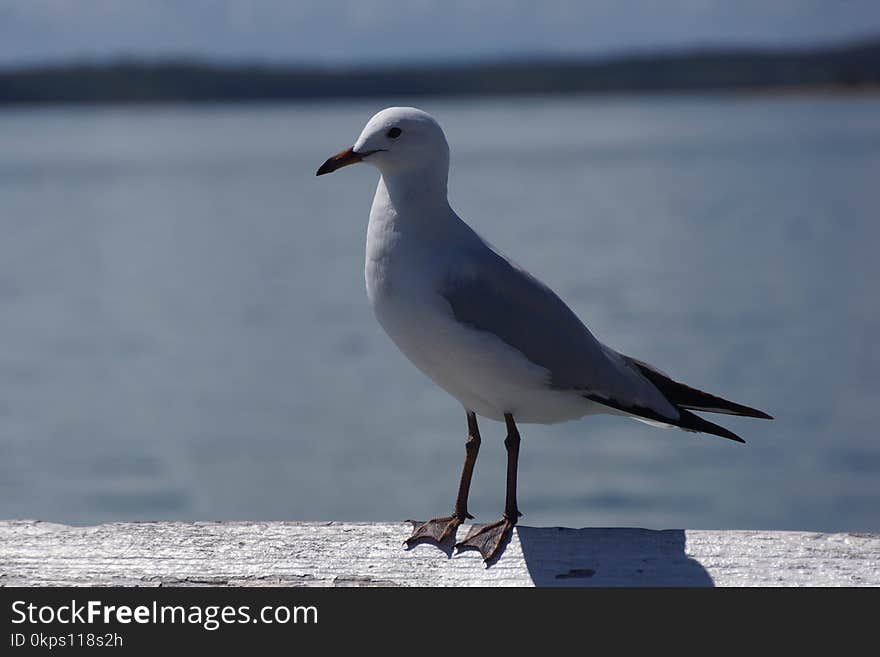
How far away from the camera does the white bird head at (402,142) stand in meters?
3.93

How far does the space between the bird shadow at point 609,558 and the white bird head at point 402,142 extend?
120 cm

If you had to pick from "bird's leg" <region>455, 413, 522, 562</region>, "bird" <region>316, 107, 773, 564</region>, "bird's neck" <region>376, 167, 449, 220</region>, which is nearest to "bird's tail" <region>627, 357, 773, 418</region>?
"bird" <region>316, 107, 773, 564</region>

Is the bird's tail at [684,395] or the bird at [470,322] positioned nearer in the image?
the bird at [470,322]

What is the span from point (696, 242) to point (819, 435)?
17.1 metres

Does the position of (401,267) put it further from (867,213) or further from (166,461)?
(867,213)

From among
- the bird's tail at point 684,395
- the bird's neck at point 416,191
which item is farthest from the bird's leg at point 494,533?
the bird's neck at point 416,191

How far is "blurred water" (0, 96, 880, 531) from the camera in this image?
1179 cm

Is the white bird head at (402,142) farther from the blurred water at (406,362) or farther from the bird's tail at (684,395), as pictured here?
the blurred water at (406,362)

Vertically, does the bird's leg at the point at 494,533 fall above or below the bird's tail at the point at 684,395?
below

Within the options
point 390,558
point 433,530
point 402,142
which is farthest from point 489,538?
point 402,142

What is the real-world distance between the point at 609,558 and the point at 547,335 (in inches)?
32.1

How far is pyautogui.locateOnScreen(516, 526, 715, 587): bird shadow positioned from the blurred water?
6.81 m

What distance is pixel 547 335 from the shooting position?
4.00m

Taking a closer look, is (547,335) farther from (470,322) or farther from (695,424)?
(695,424)
